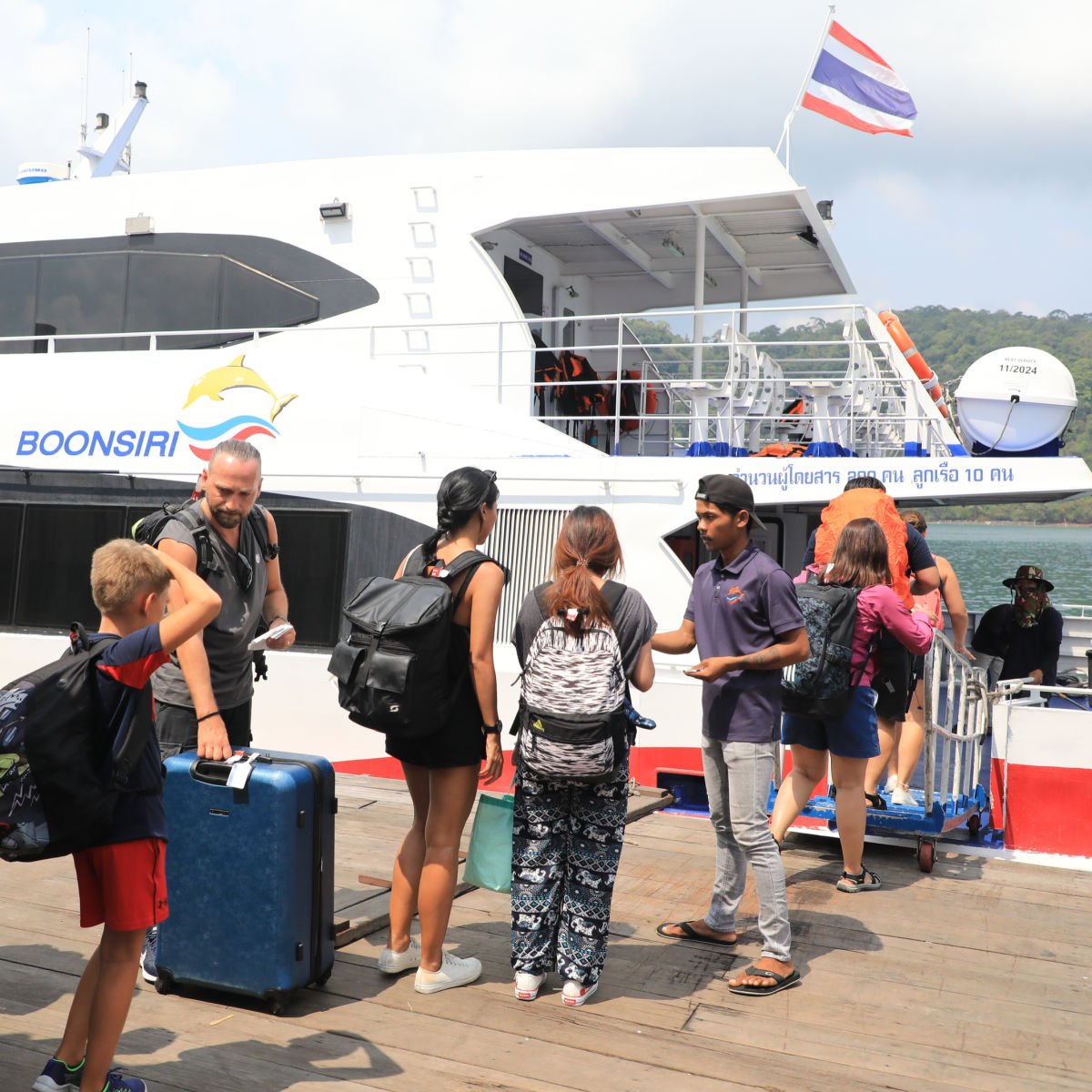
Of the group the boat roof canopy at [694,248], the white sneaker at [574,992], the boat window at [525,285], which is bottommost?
the white sneaker at [574,992]

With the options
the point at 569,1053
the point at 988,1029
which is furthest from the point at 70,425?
the point at 988,1029

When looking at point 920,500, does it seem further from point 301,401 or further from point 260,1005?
point 260,1005

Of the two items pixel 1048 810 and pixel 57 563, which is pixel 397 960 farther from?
pixel 57 563

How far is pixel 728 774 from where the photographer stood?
4223 mm

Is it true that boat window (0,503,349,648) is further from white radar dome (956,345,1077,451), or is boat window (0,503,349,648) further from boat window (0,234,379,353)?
white radar dome (956,345,1077,451)

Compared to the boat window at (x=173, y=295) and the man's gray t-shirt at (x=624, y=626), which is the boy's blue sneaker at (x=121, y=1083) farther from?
the boat window at (x=173, y=295)

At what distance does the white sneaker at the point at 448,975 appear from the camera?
3.93 meters

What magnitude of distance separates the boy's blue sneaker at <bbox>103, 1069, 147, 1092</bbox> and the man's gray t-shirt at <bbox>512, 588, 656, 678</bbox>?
166 centimetres

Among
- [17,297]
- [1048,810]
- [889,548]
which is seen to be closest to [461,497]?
[889,548]

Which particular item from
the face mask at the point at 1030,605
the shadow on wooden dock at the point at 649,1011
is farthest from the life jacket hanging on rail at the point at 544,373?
the shadow on wooden dock at the point at 649,1011

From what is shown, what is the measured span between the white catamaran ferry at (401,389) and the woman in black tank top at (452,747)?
3471mm

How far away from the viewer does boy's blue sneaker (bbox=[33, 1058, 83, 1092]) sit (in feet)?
9.83

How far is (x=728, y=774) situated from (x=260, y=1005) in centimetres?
174

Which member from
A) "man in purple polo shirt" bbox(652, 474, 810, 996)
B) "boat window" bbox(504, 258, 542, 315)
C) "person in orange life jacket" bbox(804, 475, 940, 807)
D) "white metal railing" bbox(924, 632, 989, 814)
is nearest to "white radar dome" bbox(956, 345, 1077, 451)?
"white metal railing" bbox(924, 632, 989, 814)
